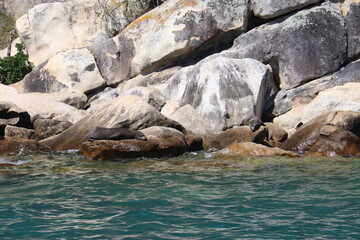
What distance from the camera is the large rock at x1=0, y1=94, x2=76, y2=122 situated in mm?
14055

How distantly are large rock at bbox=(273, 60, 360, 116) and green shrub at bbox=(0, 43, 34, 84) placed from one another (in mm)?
11297

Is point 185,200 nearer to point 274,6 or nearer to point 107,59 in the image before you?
point 274,6

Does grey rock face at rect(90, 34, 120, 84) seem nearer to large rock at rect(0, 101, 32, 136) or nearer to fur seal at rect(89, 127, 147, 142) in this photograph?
large rock at rect(0, 101, 32, 136)

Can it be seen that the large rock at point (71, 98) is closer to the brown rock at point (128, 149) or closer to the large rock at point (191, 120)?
the large rock at point (191, 120)

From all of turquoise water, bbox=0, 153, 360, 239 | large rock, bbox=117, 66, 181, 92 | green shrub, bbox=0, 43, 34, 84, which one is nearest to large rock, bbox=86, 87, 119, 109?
large rock, bbox=117, 66, 181, 92

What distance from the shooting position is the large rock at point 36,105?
46.1 ft

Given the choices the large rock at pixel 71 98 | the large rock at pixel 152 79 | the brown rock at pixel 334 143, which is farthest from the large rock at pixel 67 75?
the brown rock at pixel 334 143

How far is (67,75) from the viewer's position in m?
17.9

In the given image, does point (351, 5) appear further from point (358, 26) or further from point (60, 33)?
point (60, 33)

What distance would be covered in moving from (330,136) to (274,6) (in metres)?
7.34

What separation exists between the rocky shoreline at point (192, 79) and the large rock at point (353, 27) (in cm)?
Answer: 3

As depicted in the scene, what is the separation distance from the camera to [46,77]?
59.1ft

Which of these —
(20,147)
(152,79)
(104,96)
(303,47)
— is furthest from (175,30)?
(20,147)

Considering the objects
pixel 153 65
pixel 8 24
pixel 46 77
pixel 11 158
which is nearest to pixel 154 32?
pixel 153 65
